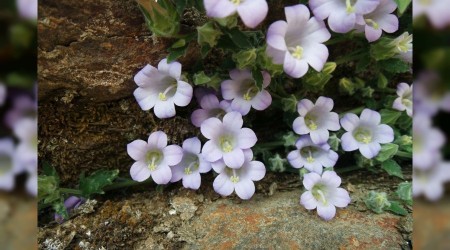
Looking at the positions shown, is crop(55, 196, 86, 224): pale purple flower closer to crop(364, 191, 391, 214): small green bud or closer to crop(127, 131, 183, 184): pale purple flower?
crop(127, 131, 183, 184): pale purple flower

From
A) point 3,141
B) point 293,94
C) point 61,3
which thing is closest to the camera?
point 3,141

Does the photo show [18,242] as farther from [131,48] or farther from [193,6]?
[193,6]

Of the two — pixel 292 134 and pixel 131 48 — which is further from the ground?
pixel 131 48

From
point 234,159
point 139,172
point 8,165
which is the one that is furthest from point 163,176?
point 8,165

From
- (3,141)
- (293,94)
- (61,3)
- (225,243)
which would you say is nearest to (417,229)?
(225,243)

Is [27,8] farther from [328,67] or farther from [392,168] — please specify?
[392,168]

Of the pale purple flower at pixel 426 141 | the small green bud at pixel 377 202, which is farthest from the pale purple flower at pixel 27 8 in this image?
the small green bud at pixel 377 202
